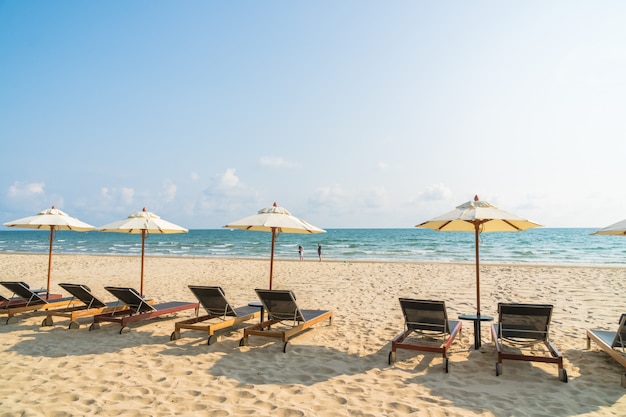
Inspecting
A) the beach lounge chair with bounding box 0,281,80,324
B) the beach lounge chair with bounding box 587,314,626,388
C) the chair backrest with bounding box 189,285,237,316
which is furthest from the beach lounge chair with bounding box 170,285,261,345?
the beach lounge chair with bounding box 587,314,626,388

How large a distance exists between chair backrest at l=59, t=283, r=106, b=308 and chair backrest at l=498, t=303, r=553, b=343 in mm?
6789

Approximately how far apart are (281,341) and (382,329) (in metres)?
1.86

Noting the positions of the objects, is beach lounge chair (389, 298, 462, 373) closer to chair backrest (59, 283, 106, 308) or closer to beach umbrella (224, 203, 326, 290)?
beach umbrella (224, 203, 326, 290)

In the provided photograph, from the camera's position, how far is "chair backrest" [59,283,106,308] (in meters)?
7.36

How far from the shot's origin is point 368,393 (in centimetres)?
431

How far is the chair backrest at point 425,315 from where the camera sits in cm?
552

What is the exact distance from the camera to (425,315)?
18.6 ft

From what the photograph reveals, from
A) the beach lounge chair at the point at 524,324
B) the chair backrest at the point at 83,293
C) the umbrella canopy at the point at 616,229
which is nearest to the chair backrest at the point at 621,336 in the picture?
the beach lounge chair at the point at 524,324

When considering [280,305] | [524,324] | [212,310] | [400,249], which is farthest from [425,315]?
[400,249]

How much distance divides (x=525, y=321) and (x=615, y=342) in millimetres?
1065

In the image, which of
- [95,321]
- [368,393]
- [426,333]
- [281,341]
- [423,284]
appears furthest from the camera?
[423,284]

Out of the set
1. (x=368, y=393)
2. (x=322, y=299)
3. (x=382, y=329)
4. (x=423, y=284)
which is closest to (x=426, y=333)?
(x=382, y=329)

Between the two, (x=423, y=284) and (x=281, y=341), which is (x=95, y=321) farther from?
(x=423, y=284)

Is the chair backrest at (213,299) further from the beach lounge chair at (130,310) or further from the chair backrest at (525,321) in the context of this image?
the chair backrest at (525,321)
